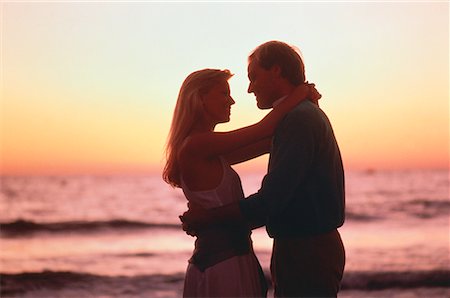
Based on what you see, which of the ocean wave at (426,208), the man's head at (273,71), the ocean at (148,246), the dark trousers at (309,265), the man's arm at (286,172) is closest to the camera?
the man's arm at (286,172)

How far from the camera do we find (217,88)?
11.4ft

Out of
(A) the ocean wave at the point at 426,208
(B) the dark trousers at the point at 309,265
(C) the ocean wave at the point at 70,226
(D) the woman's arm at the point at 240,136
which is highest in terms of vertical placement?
(A) the ocean wave at the point at 426,208

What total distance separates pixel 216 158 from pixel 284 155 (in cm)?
40

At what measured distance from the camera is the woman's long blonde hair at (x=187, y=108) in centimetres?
343

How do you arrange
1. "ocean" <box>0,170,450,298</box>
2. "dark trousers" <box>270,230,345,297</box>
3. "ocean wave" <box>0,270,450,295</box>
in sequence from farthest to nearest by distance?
"ocean" <box>0,170,450,298</box> < "ocean wave" <box>0,270,450,295</box> < "dark trousers" <box>270,230,345,297</box>

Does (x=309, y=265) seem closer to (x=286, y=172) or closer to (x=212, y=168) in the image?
(x=286, y=172)

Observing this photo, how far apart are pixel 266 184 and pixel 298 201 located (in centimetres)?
18

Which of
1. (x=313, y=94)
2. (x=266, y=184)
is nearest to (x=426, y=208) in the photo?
(x=313, y=94)

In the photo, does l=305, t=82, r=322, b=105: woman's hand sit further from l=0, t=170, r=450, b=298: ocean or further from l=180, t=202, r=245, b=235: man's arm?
l=0, t=170, r=450, b=298: ocean

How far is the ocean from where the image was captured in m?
10.7

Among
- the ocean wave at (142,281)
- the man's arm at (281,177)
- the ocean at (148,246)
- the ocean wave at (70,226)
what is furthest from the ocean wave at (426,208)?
the man's arm at (281,177)

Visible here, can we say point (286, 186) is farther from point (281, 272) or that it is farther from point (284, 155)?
point (281, 272)

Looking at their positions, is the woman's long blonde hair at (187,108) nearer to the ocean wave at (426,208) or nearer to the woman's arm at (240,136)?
the woman's arm at (240,136)

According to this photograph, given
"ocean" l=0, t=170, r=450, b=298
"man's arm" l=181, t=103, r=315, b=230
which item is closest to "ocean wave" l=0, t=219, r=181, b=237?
"ocean" l=0, t=170, r=450, b=298
